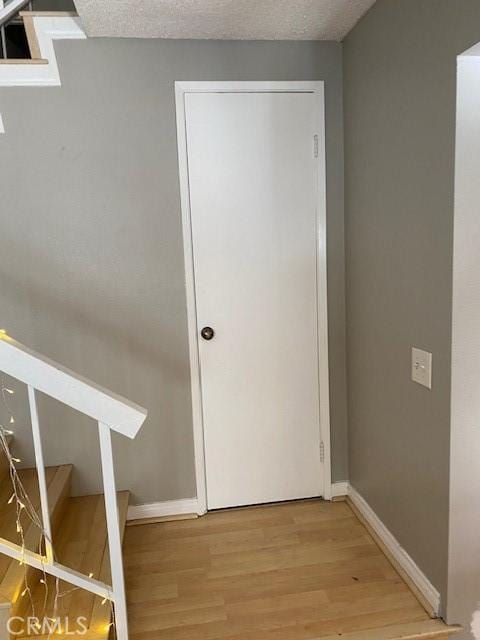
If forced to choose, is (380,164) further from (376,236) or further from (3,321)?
(3,321)

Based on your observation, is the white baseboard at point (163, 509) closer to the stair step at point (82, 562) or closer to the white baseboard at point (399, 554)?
the stair step at point (82, 562)

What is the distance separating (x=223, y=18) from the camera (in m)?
1.96

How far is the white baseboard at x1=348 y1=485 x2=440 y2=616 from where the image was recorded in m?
1.74

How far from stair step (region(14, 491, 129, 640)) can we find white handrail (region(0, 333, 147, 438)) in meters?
0.68

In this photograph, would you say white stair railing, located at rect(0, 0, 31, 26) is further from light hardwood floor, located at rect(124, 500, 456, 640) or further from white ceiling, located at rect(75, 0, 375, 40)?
light hardwood floor, located at rect(124, 500, 456, 640)

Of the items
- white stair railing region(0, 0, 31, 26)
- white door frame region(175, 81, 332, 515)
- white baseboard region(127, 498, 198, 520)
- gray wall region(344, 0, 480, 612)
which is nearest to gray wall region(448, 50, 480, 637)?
gray wall region(344, 0, 480, 612)

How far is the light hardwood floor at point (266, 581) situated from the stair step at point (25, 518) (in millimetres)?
411

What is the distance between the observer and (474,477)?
5.29 feet

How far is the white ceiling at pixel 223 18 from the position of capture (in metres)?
1.84

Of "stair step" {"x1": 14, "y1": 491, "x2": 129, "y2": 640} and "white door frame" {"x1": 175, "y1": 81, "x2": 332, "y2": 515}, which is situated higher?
"white door frame" {"x1": 175, "y1": 81, "x2": 332, "y2": 515}

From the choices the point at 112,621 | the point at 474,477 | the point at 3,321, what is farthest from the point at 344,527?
the point at 3,321

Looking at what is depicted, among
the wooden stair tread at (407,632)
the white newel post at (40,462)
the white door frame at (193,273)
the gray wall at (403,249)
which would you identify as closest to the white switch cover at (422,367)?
the gray wall at (403,249)

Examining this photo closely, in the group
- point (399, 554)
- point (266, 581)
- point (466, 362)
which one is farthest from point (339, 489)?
point (466, 362)
